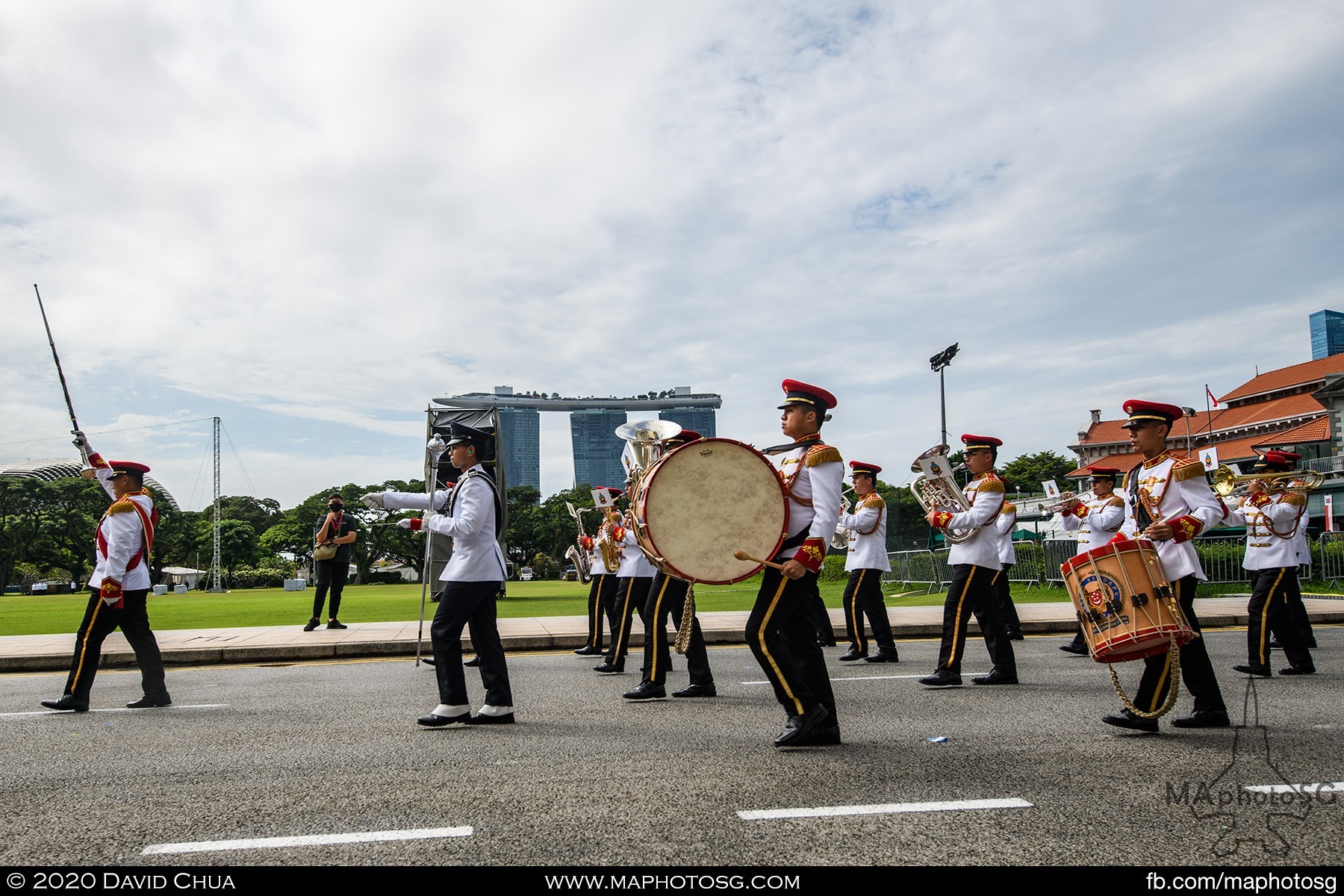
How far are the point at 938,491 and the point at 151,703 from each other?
7.01 m

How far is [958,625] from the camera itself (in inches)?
315

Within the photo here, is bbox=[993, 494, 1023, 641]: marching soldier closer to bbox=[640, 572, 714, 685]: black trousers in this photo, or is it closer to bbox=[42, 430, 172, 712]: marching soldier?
bbox=[640, 572, 714, 685]: black trousers

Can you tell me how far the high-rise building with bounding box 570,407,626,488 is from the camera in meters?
178

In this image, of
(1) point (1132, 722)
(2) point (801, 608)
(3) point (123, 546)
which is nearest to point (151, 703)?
(3) point (123, 546)

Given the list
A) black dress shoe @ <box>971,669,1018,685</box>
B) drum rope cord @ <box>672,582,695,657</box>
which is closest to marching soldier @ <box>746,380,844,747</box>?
drum rope cord @ <box>672,582,695,657</box>

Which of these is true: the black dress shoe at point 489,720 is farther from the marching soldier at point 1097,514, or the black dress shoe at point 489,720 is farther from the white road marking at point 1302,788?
the marching soldier at point 1097,514

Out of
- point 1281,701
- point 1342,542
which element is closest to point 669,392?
point 1342,542

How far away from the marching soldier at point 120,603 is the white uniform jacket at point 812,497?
16.1 feet

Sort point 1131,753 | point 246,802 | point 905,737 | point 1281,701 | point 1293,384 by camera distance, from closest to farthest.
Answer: point 246,802 < point 1131,753 < point 905,737 < point 1281,701 < point 1293,384

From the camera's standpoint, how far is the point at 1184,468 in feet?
19.6

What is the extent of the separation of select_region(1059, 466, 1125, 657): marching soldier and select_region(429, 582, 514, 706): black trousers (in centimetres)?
575

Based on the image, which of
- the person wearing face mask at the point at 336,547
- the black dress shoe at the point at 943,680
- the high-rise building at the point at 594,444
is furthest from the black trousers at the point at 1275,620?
the high-rise building at the point at 594,444

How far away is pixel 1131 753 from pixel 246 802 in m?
4.45
